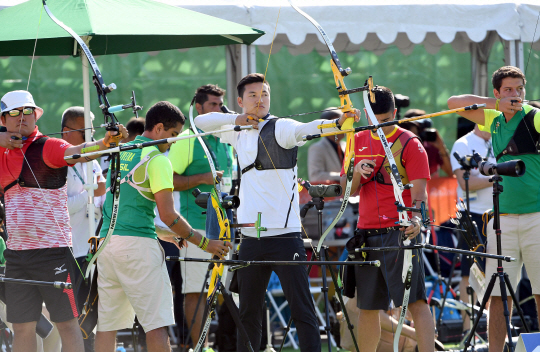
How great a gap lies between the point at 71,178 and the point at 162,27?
1.20 metres

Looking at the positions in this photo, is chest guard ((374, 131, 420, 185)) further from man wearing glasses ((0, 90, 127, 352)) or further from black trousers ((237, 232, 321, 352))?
man wearing glasses ((0, 90, 127, 352))

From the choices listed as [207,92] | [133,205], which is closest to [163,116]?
[133,205]

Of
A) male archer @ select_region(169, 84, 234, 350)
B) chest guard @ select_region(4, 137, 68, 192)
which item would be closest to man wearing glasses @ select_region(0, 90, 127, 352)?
chest guard @ select_region(4, 137, 68, 192)

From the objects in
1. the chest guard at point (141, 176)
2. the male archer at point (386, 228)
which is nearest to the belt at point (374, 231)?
the male archer at point (386, 228)

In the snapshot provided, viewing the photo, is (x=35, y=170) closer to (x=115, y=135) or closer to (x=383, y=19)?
(x=115, y=135)

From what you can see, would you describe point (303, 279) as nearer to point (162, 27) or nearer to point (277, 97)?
point (162, 27)

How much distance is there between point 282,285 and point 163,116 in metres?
1.11

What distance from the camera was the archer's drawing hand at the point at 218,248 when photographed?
3.59m

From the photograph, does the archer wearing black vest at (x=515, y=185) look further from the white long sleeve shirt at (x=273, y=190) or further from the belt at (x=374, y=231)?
the white long sleeve shirt at (x=273, y=190)

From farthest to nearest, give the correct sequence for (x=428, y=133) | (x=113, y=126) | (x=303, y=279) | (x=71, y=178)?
(x=428, y=133), (x=71, y=178), (x=303, y=279), (x=113, y=126)

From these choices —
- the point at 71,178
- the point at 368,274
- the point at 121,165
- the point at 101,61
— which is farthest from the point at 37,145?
the point at 101,61

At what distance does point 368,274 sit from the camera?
4027 millimetres

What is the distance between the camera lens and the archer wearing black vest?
4.02 m

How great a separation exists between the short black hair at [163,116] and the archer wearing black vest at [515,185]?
65.7 inches
